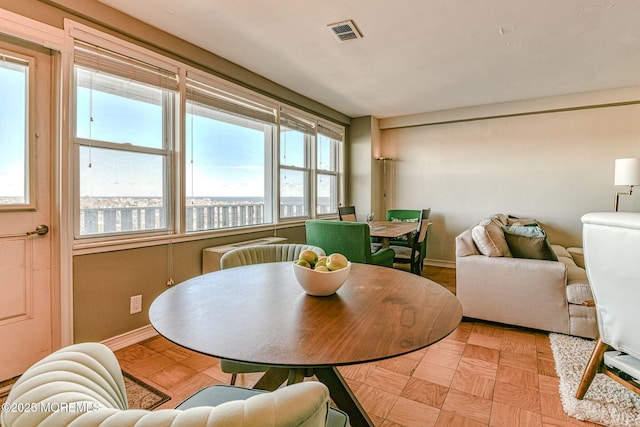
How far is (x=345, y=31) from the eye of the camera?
258 centimetres

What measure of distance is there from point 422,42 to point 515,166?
9.38 feet

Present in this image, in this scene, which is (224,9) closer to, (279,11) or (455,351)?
(279,11)

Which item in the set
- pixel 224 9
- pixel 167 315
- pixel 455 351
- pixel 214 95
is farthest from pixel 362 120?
pixel 167 315

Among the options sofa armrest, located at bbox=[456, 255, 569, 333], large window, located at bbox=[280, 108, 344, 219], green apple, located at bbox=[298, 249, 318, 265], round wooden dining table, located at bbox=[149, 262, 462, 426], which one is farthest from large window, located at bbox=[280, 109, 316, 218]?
green apple, located at bbox=[298, 249, 318, 265]

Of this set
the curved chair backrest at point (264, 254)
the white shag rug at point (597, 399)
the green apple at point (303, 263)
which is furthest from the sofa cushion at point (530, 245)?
the green apple at point (303, 263)

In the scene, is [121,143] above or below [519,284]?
above

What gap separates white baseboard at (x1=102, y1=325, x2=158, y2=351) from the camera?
2.33 m

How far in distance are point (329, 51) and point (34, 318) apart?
120 inches

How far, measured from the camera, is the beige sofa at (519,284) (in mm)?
2514

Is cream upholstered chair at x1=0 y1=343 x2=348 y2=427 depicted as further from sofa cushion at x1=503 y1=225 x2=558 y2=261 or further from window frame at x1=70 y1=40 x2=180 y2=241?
sofa cushion at x1=503 y1=225 x2=558 y2=261

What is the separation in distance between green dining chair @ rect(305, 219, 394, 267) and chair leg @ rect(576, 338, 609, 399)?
1549 millimetres

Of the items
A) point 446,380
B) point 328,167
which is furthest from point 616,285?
point 328,167

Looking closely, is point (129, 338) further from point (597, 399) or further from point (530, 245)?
point (530, 245)

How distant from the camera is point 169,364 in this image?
2164 mm
